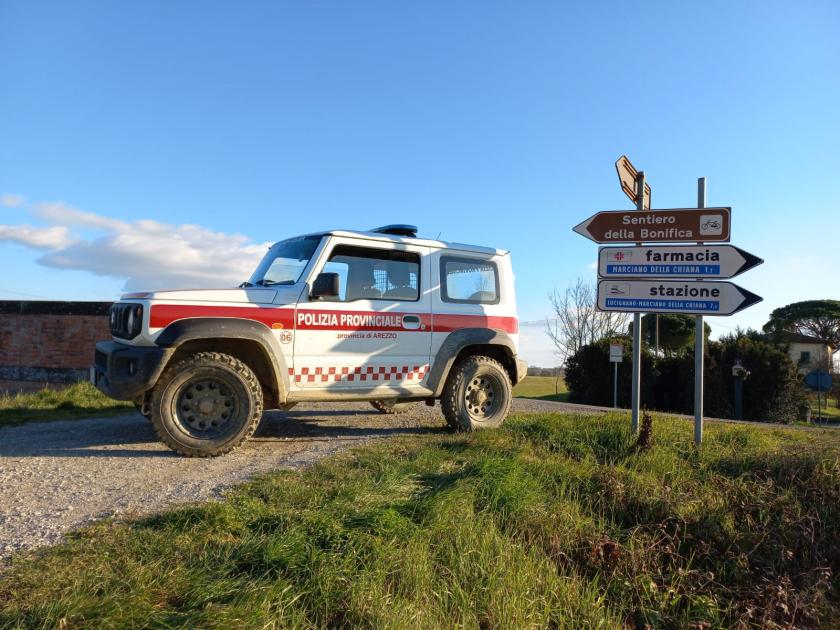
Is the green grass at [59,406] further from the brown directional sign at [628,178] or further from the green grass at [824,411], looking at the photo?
the green grass at [824,411]

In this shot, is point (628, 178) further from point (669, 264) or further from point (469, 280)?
point (469, 280)

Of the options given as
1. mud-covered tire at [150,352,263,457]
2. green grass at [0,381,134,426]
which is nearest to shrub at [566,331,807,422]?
green grass at [0,381,134,426]

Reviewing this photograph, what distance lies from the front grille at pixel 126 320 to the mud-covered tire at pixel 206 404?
0.50 meters

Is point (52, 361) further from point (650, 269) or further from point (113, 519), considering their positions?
point (650, 269)

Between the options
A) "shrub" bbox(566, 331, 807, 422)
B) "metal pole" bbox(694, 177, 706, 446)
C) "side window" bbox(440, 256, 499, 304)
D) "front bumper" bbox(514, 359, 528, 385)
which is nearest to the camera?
"metal pole" bbox(694, 177, 706, 446)

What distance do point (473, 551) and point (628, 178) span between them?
5130 millimetres

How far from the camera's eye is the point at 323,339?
19.4ft

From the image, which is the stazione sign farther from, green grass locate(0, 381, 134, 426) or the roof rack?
green grass locate(0, 381, 134, 426)

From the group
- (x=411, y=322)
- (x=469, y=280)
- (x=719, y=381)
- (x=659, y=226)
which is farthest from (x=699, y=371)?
(x=719, y=381)

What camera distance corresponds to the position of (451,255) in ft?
22.4

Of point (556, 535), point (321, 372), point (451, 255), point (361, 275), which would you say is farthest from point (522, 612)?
point (451, 255)

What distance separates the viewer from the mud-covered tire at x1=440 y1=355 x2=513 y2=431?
666cm

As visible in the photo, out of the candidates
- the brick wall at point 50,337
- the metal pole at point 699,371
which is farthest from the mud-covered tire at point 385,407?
the brick wall at point 50,337

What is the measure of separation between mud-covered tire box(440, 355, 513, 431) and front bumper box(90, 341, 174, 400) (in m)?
3.07
